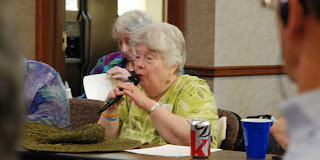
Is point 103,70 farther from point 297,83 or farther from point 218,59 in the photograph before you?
point 297,83

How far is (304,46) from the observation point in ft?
1.28

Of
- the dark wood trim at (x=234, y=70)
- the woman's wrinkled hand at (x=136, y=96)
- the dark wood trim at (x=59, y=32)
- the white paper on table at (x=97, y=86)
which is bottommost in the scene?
the dark wood trim at (x=234, y=70)

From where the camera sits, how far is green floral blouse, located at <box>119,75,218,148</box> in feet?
8.39

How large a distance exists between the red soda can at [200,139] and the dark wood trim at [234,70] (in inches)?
127

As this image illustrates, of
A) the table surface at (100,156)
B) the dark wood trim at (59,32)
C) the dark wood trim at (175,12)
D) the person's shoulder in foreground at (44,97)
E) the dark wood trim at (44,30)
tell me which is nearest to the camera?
the table surface at (100,156)

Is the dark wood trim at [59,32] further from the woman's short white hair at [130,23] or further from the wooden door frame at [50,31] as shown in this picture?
the woman's short white hair at [130,23]

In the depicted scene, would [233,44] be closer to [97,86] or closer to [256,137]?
[97,86]

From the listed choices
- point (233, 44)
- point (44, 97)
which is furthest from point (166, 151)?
point (233, 44)

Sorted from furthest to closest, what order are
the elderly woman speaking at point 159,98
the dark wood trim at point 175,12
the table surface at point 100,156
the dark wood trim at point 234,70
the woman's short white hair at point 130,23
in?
1. the dark wood trim at point 175,12
2. the dark wood trim at point 234,70
3. the woman's short white hair at point 130,23
4. the elderly woman speaking at point 159,98
5. the table surface at point 100,156

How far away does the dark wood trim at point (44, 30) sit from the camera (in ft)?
14.3

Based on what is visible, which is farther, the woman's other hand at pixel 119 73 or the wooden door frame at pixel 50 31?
the wooden door frame at pixel 50 31

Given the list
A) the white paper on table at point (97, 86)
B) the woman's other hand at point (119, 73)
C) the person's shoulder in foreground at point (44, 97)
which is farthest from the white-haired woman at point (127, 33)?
the person's shoulder in foreground at point (44, 97)

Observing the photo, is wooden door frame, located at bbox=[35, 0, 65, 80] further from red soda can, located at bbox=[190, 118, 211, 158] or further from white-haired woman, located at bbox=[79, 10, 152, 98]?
red soda can, located at bbox=[190, 118, 211, 158]

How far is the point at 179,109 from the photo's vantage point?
8.57 ft
